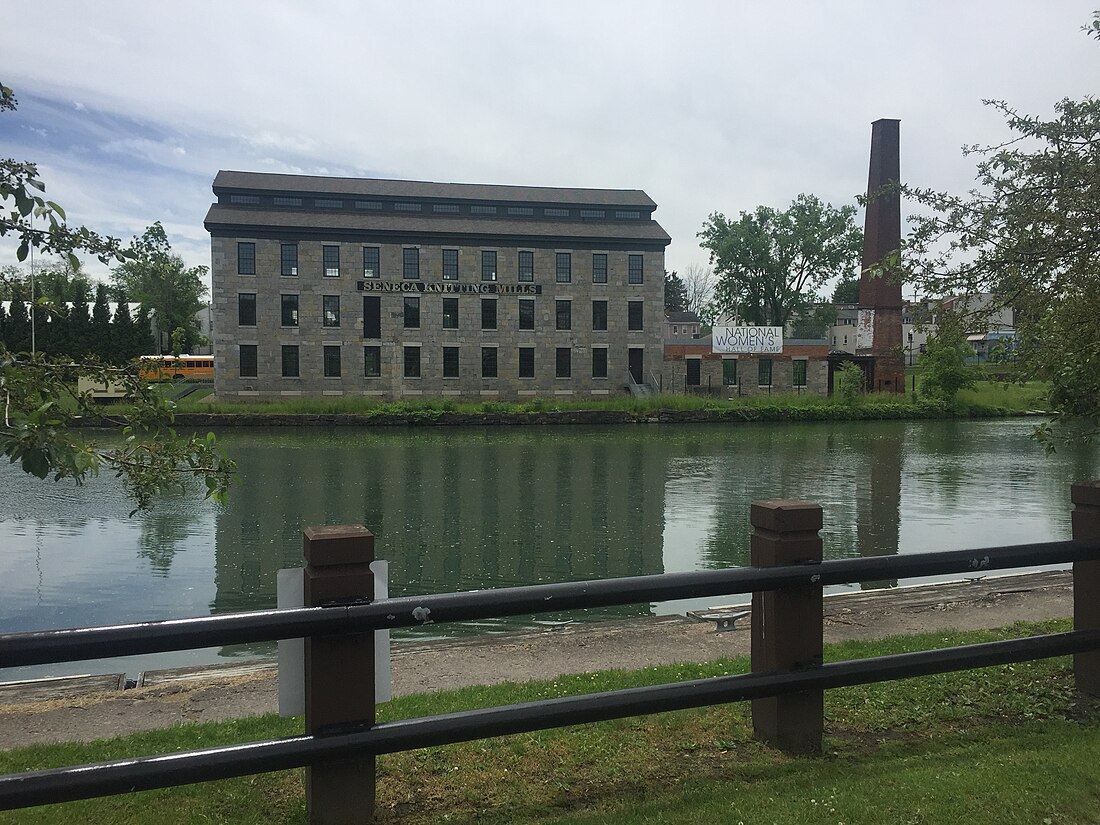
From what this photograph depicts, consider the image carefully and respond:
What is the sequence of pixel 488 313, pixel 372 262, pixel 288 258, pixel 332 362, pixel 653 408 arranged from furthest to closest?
pixel 488 313 < pixel 372 262 < pixel 332 362 < pixel 288 258 < pixel 653 408

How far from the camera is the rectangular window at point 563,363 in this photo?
56875 mm

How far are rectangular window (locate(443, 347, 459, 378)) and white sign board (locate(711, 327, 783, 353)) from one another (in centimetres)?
1583

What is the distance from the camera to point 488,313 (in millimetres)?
56531

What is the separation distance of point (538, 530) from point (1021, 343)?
10.9 m

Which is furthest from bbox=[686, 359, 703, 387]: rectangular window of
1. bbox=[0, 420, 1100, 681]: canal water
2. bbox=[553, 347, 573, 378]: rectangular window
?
bbox=[0, 420, 1100, 681]: canal water

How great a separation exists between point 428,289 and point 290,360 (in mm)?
9038

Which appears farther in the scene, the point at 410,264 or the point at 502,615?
the point at 410,264

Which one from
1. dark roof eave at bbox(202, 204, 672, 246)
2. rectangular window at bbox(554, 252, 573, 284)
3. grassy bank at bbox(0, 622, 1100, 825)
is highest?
dark roof eave at bbox(202, 204, 672, 246)

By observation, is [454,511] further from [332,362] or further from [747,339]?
[747,339]

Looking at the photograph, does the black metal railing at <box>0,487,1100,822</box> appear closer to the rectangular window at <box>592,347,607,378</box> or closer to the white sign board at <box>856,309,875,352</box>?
the rectangular window at <box>592,347,607,378</box>

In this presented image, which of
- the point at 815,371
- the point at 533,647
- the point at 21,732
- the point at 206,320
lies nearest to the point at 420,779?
the point at 21,732

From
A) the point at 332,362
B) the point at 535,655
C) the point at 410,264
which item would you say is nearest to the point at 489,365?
the point at 410,264

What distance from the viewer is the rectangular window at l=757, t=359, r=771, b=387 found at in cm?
5844

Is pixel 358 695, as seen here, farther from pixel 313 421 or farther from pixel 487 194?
pixel 487 194
